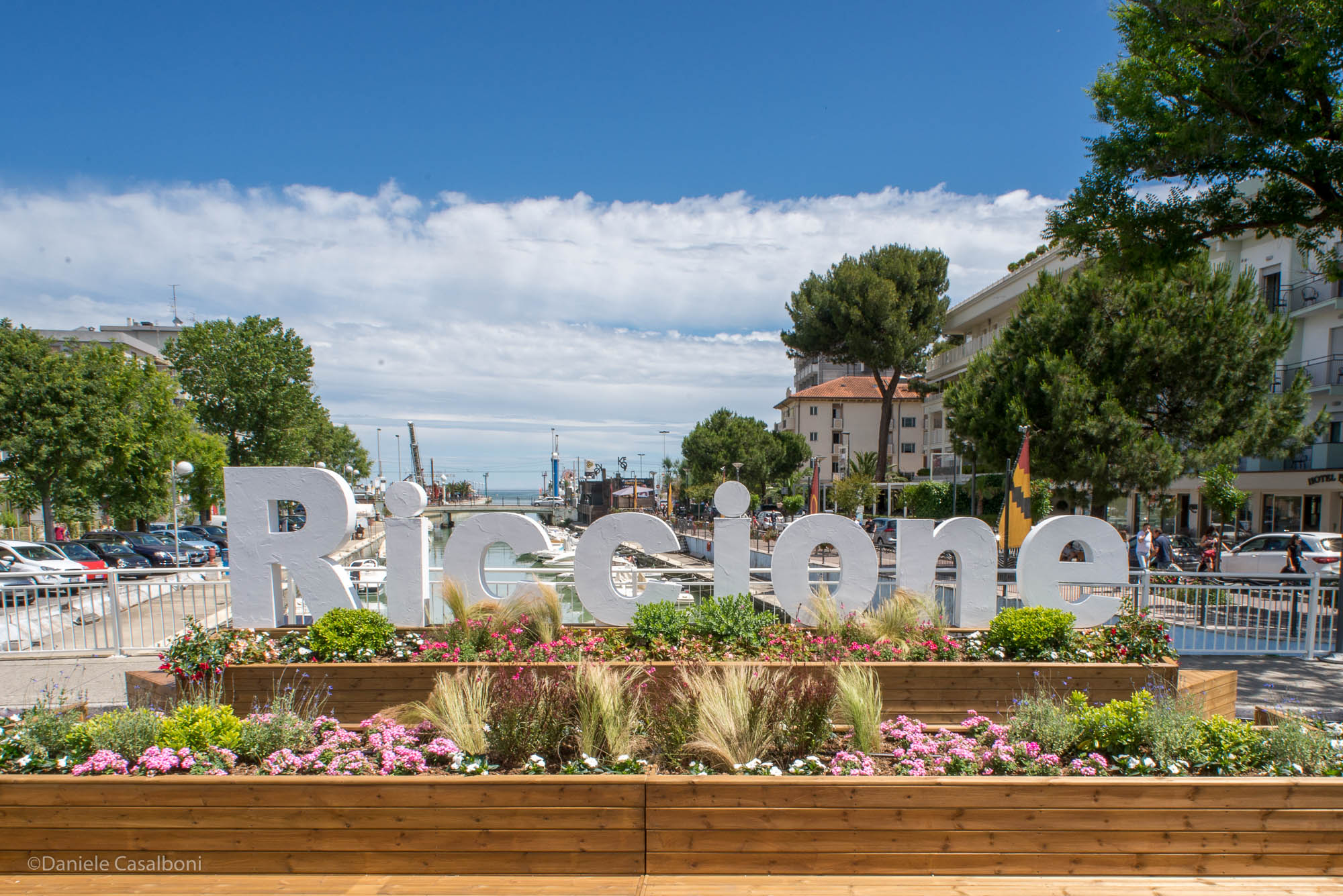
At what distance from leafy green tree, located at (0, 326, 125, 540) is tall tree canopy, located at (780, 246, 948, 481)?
3770 centimetres

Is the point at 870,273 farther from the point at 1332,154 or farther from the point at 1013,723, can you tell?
the point at 1013,723

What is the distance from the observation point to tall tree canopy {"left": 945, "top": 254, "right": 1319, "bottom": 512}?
71.4ft

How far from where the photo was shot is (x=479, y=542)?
8039mm

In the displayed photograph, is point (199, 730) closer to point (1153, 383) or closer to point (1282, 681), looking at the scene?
point (1282, 681)

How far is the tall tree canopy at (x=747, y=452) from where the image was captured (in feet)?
197

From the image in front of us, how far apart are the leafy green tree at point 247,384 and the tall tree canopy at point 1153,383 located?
38.4 m

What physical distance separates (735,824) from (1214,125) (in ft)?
35.7

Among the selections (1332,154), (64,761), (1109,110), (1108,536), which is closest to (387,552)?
(64,761)

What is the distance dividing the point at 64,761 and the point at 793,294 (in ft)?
162

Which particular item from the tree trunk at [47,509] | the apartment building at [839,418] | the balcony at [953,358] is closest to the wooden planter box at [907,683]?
the tree trunk at [47,509]

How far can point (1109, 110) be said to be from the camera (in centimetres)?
1105

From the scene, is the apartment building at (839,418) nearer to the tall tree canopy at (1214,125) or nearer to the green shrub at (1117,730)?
the tall tree canopy at (1214,125)

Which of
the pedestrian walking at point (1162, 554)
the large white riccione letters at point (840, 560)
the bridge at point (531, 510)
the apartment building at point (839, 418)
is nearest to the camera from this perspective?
the large white riccione letters at point (840, 560)

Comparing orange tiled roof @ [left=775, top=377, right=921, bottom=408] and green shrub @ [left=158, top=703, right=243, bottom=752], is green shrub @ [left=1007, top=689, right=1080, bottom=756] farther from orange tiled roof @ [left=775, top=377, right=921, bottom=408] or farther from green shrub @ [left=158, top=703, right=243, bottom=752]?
orange tiled roof @ [left=775, top=377, right=921, bottom=408]
